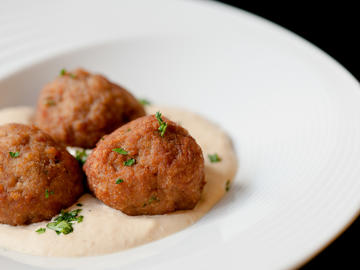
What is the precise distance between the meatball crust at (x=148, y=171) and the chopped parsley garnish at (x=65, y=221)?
23 centimetres

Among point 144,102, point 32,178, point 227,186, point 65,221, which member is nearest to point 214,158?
point 227,186

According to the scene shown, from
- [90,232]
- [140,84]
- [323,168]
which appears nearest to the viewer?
[90,232]

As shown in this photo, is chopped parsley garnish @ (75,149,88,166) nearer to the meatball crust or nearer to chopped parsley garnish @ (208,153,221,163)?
the meatball crust

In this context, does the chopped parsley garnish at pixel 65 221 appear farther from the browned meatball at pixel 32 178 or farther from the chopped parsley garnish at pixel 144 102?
the chopped parsley garnish at pixel 144 102

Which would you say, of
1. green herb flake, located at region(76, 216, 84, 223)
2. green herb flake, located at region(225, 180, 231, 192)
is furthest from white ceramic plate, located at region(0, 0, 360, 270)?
green herb flake, located at region(76, 216, 84, 223)

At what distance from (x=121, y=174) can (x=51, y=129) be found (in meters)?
1.18

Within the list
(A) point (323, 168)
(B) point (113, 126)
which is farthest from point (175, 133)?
(A) point (323, 168)

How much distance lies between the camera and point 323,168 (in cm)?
400

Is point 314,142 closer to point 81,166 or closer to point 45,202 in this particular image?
point 81,166

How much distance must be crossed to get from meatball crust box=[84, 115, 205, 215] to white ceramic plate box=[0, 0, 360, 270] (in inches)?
11.4

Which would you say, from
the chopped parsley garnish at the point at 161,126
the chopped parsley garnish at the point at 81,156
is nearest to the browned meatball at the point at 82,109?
the chopped parsley garnish at the point at 81,156

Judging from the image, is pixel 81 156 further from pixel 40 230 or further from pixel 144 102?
pixel 144 102

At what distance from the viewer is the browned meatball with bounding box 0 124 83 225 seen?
12.4 ft

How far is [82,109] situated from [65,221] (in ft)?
3.85
